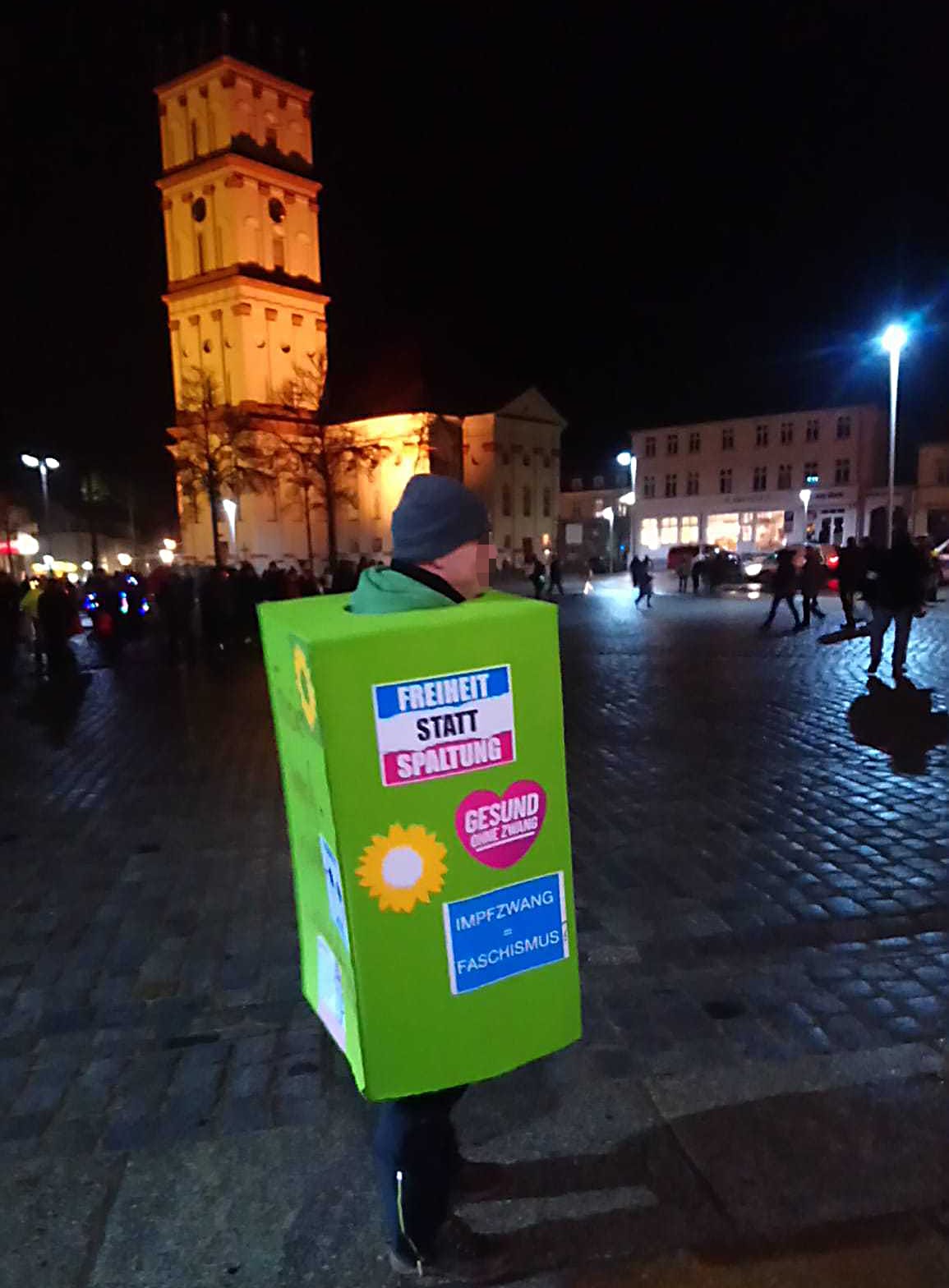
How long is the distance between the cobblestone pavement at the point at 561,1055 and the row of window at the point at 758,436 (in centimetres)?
6235

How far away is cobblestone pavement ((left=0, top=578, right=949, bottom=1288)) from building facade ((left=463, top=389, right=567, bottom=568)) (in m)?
65.3

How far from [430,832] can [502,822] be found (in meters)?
0.21

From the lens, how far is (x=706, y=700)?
11.3 m

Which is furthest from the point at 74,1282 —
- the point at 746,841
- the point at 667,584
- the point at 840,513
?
the point at 840,513

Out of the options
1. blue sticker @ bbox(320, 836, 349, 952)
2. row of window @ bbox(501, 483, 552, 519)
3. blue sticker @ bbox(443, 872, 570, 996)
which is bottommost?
blue sticker @ bbox(443, 872, 570, 996)

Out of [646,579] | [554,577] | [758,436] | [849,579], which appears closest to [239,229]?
[758,436]

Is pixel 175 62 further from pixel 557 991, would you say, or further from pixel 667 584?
pixel 557 991

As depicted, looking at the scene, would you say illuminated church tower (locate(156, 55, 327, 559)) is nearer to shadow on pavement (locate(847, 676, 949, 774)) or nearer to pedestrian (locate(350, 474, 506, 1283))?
shadow on pavement (locate(847, 676, 949, 774))

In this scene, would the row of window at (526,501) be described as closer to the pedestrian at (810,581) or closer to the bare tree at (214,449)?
the bare tree at (214,449)

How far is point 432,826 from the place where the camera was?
2.22 meters

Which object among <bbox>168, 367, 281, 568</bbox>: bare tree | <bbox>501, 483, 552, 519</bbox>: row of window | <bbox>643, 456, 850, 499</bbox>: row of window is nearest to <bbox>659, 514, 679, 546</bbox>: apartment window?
<bbox>643, 456, 850, 499</bbox>: row of window

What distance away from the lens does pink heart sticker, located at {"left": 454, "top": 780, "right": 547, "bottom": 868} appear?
227 cm

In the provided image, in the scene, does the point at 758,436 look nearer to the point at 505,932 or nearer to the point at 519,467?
the point at 519,467

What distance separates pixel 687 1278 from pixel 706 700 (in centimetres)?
914
